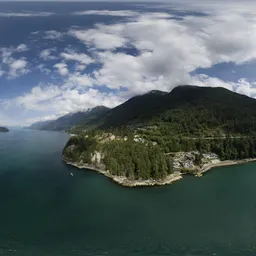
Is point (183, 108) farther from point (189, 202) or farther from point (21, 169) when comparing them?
point (189, 202)

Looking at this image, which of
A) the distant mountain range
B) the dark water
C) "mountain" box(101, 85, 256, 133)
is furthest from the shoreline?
"mountain" box(101, 85, 256, 133)

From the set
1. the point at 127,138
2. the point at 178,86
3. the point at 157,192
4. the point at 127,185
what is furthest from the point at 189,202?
the point at 178,86

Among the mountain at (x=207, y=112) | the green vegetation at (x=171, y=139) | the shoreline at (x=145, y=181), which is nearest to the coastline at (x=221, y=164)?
the shoreline at (x=145, y=181)

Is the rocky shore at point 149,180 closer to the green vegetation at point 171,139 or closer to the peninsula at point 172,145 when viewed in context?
the peninsula at point 172,145

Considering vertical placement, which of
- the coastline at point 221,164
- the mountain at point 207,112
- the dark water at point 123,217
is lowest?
the coastline at point 221,164

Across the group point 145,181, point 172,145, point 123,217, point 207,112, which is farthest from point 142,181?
point 207,112

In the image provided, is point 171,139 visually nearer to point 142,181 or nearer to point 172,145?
point 172,145
